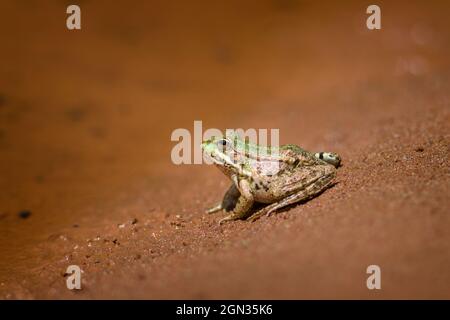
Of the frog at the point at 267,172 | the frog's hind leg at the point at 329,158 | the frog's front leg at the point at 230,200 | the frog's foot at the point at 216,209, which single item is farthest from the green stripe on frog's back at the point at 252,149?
the frog's foot at the point at 216,209

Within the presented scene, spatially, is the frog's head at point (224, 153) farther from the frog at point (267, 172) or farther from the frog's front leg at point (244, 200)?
the frog's front leg at point (244, 200)

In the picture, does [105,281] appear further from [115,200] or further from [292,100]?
[292,100]

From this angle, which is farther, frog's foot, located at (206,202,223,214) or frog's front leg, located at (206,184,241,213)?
frog's foot, located at (206,202,223,214)

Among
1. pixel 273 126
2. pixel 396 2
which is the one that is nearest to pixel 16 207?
pixel 273 126

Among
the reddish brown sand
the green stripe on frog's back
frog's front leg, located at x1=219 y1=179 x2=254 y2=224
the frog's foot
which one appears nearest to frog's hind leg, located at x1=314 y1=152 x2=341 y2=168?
the reddish brown sand

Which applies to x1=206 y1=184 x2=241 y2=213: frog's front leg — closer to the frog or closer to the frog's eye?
the frog

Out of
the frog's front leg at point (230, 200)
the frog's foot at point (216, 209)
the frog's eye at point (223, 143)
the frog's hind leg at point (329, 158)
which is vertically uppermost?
the frog's eye at point (223, 143)
